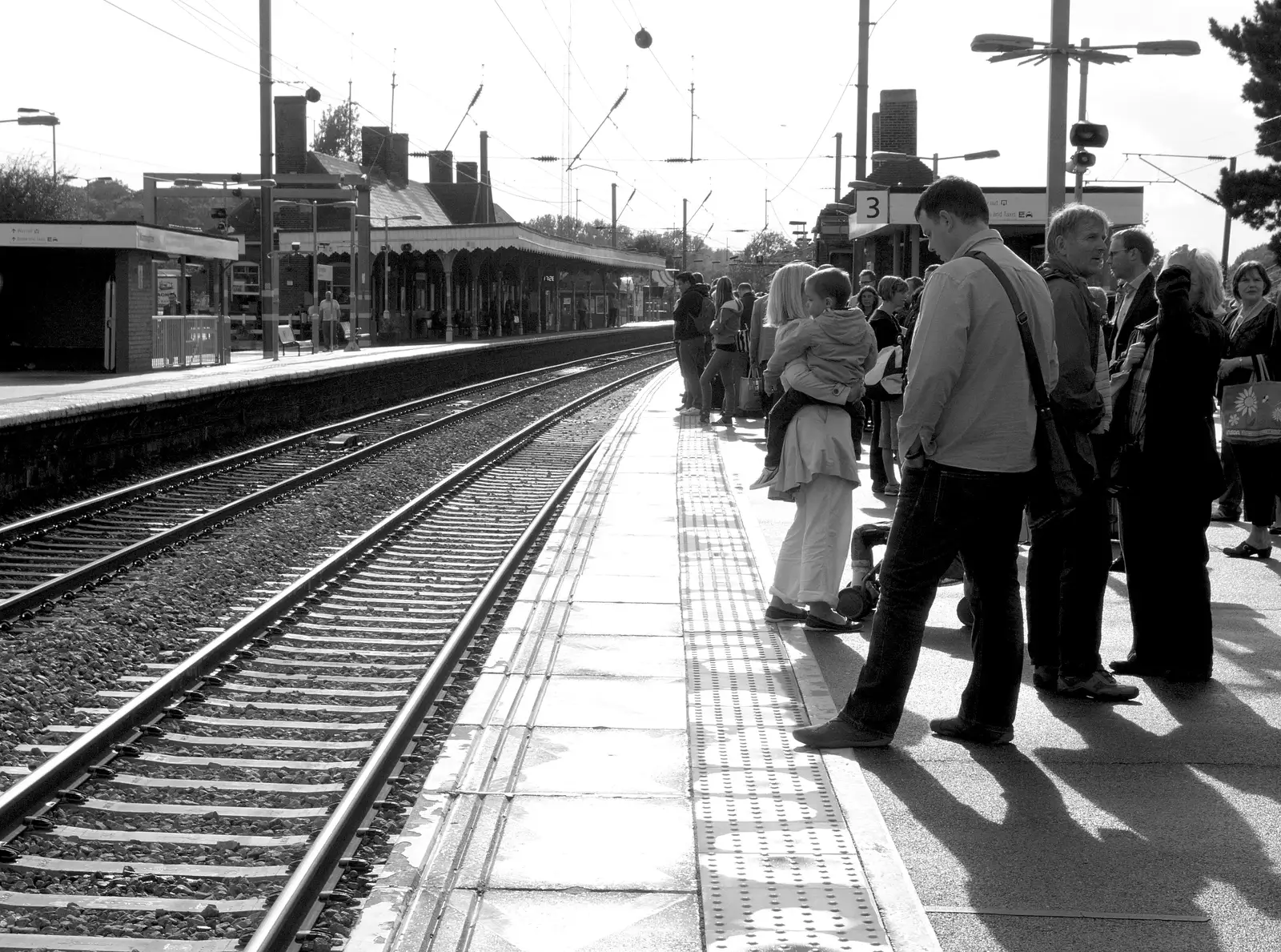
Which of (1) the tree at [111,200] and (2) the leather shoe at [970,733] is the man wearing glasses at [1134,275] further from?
(1) the tree at [111,200]

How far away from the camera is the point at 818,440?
7230 mm

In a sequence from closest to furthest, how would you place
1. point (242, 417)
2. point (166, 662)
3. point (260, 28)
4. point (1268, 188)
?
point (166, 662)
point (242, 417)
point (260, 28)
point (1268, 188)

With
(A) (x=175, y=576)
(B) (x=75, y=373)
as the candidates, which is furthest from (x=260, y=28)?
(A) (x=175, y=576)

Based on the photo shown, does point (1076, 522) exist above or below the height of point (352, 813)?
above

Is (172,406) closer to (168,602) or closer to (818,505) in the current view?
(168,602)

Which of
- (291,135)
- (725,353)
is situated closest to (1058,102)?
(725,353)

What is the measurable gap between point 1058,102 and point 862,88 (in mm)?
13116

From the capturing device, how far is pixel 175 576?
9430mm

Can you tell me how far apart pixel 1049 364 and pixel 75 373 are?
22.6 metres

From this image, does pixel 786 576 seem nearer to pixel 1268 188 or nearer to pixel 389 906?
pixel 389 906

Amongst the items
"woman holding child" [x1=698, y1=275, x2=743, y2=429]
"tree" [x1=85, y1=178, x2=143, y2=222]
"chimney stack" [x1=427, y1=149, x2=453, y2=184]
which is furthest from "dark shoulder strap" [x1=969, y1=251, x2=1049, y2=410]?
"tree" [x1=85, y1=178, x2=143, y2=222]

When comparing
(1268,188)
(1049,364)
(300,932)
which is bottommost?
(300,932)

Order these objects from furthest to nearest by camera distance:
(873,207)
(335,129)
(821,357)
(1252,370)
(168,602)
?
1. (335,129)
2. (873,207)
3. (1252,370)
4. (168,602)
5. (821,357)

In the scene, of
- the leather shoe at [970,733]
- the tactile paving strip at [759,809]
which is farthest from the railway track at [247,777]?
the leather shoe at [970,733]
